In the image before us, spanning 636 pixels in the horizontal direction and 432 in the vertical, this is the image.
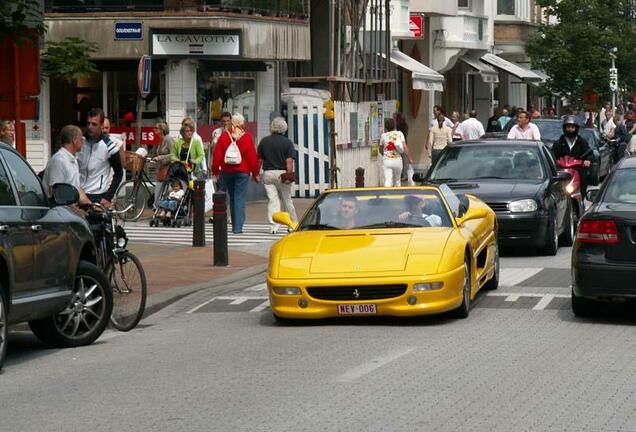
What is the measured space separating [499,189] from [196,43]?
12027 mm

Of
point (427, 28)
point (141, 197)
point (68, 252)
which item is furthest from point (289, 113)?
point (68, 252)

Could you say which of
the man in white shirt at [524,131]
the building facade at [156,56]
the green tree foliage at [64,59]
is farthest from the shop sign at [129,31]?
the green tree foliage at [64,59]

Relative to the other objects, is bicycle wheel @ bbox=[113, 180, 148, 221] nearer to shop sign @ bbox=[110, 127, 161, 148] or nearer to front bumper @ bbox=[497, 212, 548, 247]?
shop sign @ bbox=[110, 127, 161, 148]

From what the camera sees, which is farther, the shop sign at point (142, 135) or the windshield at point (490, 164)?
the shop sign at point (142, 135)

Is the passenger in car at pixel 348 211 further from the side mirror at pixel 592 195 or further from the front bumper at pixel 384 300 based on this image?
the side mirror at pixel 592 195

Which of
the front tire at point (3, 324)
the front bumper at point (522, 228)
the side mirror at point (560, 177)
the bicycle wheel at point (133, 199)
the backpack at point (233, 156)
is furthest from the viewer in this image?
the bicycle wheel at point (133, 199)

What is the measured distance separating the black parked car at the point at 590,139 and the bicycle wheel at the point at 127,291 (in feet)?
70.9

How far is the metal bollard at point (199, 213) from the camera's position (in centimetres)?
2261

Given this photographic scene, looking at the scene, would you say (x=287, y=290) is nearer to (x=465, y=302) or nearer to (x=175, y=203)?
(x=465, y=302)

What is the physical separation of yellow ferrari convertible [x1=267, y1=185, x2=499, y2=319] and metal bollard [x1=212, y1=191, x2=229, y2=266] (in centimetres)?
445

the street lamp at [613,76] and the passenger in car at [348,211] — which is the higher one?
the street lamp at [613,76]

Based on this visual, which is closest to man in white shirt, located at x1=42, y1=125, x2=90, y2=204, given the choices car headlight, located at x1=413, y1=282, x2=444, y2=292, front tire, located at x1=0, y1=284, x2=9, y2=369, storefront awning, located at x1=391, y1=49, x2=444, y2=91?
car headlight, located at x1=413, y1=282, x2=444, y2=292

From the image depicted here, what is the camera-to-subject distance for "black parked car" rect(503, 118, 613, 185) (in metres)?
36.8

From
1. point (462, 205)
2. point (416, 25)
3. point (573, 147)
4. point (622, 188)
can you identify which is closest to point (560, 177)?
point (573, 147)
